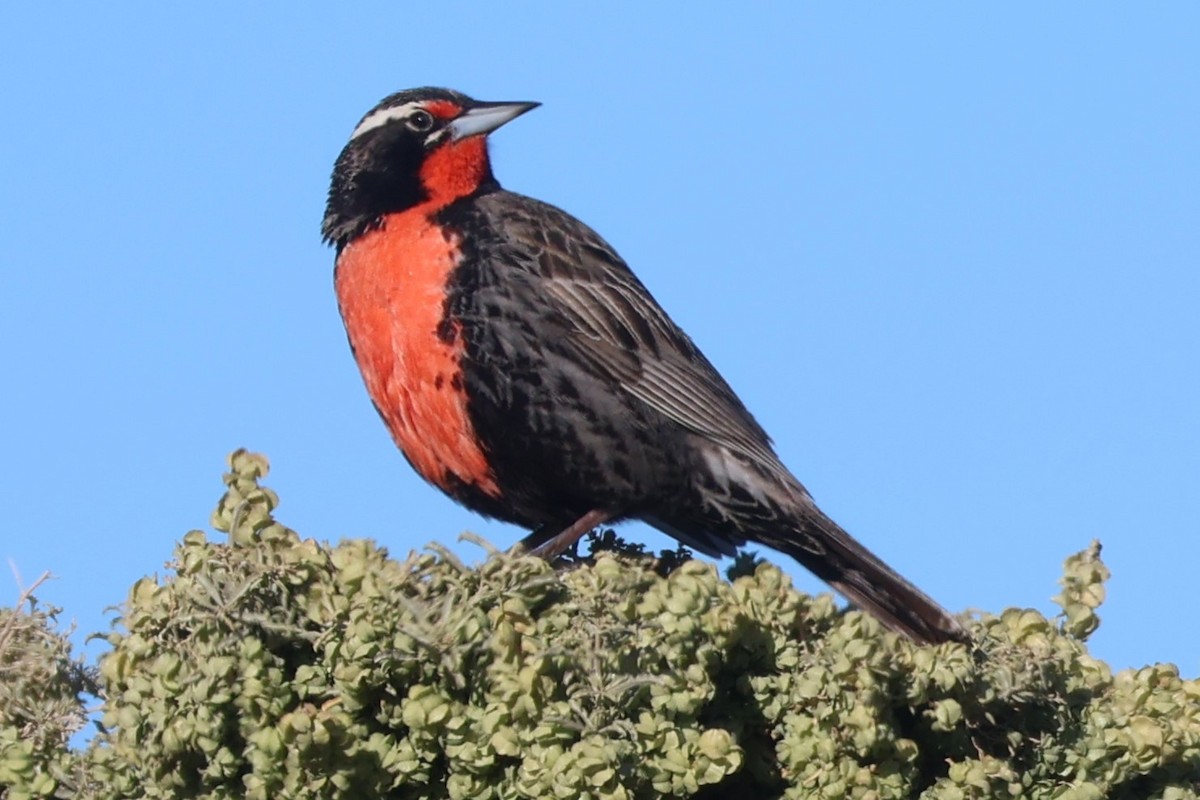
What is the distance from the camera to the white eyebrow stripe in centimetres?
693

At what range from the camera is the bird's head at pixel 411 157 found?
663 cm

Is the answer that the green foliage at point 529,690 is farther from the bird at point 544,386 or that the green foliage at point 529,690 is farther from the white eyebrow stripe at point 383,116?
the white eyebrow stripe at point 383,116

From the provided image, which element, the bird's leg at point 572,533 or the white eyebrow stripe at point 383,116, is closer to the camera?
the bird's leg at point 572,533

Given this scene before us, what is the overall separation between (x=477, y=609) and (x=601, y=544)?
2.48 metres

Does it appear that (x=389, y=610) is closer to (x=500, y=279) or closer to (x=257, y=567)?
(x=257, y=567)

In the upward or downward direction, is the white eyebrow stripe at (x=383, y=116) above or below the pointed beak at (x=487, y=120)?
above

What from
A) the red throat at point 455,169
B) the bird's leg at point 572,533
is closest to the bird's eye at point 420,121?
the red throat at point 455,169

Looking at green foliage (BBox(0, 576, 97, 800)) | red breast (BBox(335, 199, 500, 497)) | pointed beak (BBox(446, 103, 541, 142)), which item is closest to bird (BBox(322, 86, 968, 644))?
red breast (BBox(335, 199, 500, 497))

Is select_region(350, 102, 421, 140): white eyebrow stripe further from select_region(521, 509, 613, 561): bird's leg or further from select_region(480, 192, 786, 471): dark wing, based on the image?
select_region(521, 509, 613, 561): bird's leg

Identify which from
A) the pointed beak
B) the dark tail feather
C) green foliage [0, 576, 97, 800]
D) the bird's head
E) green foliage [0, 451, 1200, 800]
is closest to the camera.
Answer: green foliage [0, 451, 1200, 800]

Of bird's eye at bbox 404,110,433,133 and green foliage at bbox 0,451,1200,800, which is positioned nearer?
green foliage at bbox 0,451,1200,800

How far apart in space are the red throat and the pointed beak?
3cm

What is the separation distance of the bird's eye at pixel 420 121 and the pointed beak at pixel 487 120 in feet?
0.28

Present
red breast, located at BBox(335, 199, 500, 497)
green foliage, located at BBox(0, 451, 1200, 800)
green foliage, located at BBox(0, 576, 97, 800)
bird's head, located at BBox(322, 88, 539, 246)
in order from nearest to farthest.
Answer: green foliage, located at BBox(0, 451, 1200, 800) → green foliage, located at BBox(0, 576, 97, 800) → red breast, located at BBox(335, 199, 500, 497) → bird's head, located at BBox(322, 88, 539, 246)
